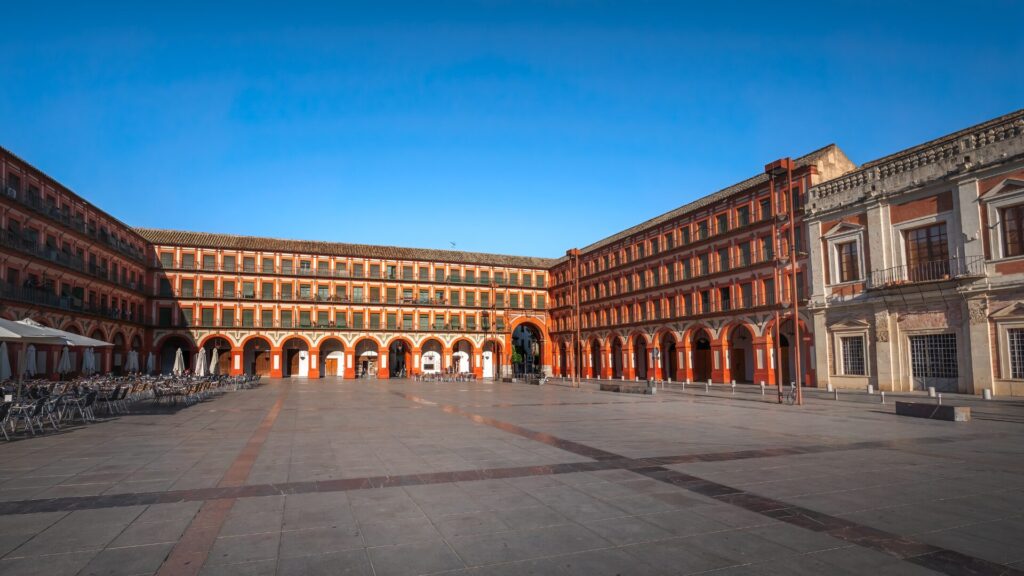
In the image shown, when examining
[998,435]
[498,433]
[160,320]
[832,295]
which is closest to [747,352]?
[832,295]

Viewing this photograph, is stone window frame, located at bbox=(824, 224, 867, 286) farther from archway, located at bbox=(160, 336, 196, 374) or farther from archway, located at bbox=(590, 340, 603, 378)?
archway, located at bbox=(160, 336, 196, 374)

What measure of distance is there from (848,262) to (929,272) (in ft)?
13.8

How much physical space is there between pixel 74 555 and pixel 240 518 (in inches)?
57.2

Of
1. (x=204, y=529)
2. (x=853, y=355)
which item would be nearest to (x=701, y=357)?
(x=853, y=355)

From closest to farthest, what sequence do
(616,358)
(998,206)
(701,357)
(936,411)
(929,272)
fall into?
1. (936,411)
2. (998,206)
3. (929,272)
4. (701,357)
5. (616,358)

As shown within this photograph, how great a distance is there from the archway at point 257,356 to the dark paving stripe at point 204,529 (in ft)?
169

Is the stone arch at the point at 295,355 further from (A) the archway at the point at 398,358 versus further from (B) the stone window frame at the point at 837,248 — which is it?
(B) the stone window frame at the point at 837,248

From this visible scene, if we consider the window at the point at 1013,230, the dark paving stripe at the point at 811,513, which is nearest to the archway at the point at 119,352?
the dark paving stripe at the point at 811,513

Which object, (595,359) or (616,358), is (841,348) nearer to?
(616,358)

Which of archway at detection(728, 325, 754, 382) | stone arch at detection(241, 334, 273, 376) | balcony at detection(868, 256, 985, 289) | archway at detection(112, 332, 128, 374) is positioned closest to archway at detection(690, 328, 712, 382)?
archway at detection(728, 325, 754, 382)

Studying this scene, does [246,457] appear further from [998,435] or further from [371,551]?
[998,435]

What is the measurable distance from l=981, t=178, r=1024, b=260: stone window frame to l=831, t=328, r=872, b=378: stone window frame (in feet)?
21.3

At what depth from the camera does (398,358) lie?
6588cm

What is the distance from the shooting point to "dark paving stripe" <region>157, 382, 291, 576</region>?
4.76 meters
